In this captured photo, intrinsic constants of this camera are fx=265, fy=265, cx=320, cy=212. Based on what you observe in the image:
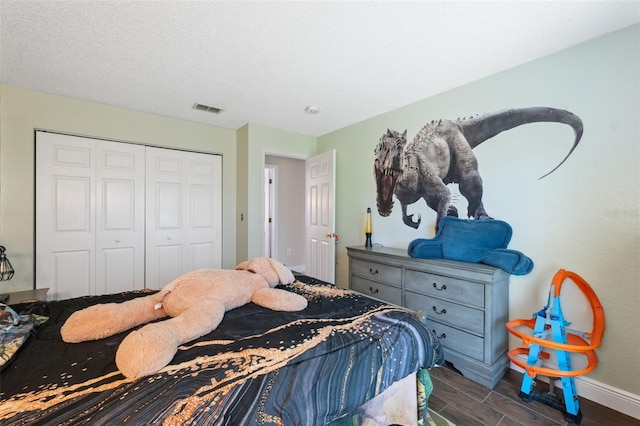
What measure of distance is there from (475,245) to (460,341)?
2.45 feet

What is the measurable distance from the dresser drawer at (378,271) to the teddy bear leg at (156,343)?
5.64ft

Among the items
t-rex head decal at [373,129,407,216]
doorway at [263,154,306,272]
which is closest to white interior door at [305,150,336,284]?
t-rex head decal at [373,129,407,216]

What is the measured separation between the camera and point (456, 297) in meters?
2.03

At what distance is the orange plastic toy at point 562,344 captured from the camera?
1.58 m

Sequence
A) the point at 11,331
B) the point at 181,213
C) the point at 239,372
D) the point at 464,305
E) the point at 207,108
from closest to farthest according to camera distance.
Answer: the point at 239,372 < the point at 11,331 < the point at 464,305 < the point at 207,108 < the point at 181,213

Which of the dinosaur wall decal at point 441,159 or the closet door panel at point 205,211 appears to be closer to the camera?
the dinosaur wall decal at point 441,159

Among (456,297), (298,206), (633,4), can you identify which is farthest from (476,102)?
(298,206)

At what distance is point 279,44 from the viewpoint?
1.86 metres

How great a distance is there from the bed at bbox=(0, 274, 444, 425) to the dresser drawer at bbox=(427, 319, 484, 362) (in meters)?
0.69

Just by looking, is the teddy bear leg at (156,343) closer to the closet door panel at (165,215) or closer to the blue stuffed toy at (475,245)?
the blue stuffed toy at (475,245)

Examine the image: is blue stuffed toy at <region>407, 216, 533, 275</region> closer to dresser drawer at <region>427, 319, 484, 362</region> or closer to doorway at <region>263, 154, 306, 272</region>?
dresser drawer at <region>427, 319, 484, 362</region>

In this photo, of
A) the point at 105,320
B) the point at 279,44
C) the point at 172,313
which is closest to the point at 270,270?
the point at 172,313

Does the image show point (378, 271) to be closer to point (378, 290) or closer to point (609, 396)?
point (378, 290)

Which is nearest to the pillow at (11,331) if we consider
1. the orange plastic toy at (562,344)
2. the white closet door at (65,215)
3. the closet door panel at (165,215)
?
the white closet door at (65,215)
